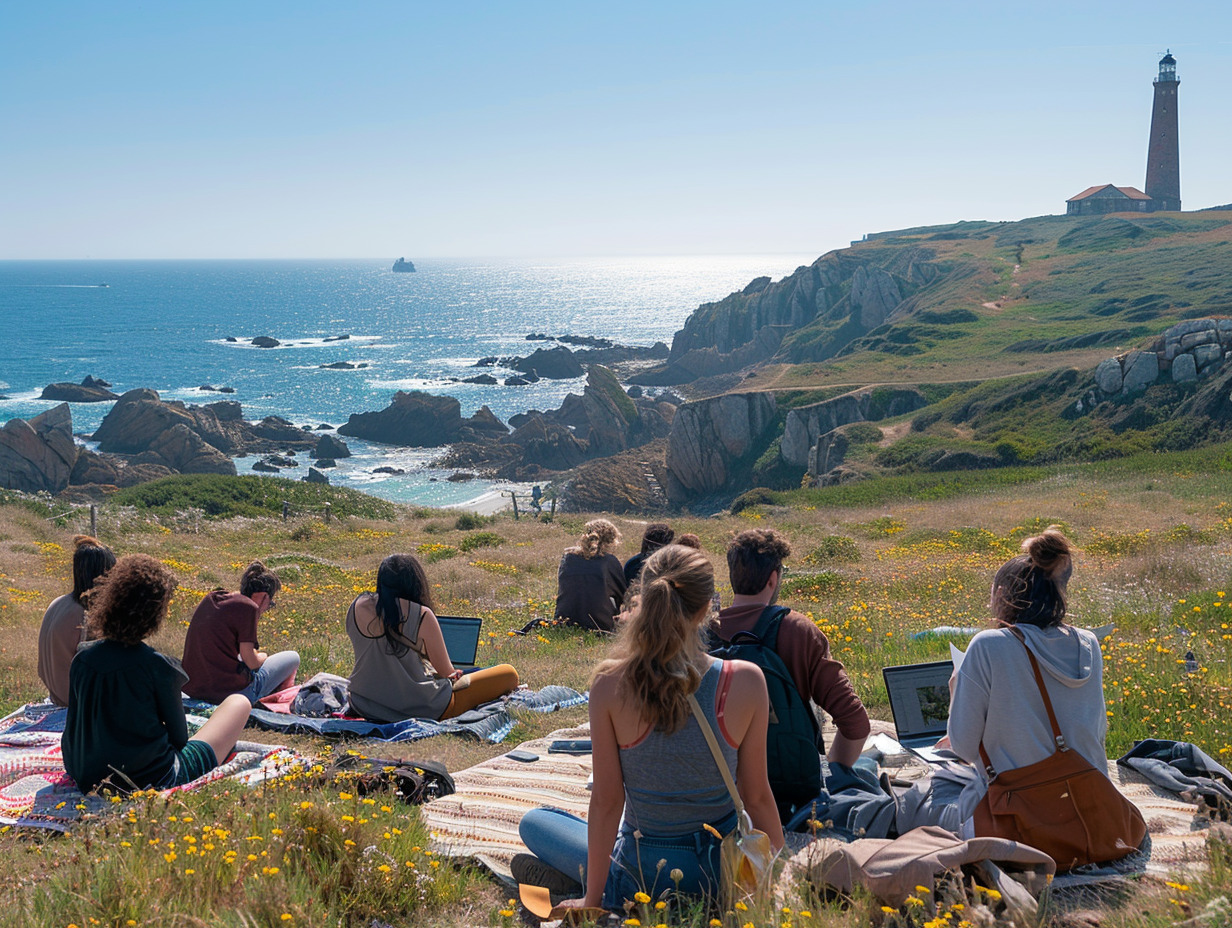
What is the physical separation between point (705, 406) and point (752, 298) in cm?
5782

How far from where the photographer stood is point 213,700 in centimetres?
740

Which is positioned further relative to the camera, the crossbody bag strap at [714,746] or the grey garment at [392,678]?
the grey garment at [392,678]

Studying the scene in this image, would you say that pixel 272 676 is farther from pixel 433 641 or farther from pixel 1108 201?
pixel 1108 201

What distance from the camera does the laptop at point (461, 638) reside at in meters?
8.21

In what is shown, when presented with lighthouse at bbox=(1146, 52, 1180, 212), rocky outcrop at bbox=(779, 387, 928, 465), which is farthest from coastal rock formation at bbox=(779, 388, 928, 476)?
lighthouse at bbox=(1146, 52, 1180, 212)

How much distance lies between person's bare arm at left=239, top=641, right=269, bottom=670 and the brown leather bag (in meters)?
5.84

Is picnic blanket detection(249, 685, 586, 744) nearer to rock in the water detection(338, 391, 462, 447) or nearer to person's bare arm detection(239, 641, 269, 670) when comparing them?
person's bare arm detection(239, 641, 269, 670)

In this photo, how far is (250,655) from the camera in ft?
24.5

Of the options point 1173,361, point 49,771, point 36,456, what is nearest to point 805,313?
point 1173,361

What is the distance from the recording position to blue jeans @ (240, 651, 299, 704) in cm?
753

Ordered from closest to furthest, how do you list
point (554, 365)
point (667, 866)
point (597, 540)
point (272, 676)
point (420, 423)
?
point (667, 866), point (272, 676), point (597, 540), point (420, 423), point (554, 365)

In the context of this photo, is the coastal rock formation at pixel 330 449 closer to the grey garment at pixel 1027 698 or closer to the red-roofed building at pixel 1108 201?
the grey garment at pixel 1027 698

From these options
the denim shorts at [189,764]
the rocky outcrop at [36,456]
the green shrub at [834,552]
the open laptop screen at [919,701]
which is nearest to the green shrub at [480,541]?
the green shrub at [834,552]

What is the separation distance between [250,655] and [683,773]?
5.16m
